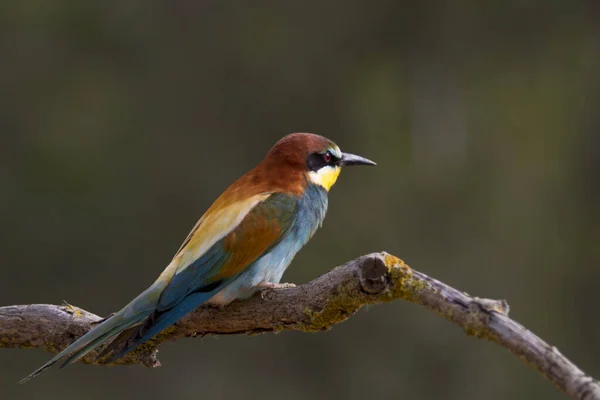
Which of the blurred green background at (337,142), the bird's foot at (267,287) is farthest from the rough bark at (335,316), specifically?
the blurred green background at (337,142)

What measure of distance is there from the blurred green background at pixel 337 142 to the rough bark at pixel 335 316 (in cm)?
539

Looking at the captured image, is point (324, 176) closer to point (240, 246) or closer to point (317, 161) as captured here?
point (317, 161)

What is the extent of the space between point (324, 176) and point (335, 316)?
2.47ft

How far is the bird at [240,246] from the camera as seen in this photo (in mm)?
2320

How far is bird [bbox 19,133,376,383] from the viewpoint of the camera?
232 cm

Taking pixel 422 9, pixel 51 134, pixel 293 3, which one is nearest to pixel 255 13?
pixel 293 3

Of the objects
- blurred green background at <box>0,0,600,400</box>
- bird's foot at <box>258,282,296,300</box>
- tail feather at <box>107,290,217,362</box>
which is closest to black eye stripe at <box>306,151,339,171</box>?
bird's foot at <box>258,282,296,300</box>

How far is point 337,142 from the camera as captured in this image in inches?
336

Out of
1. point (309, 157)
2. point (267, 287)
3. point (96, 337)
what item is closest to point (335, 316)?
point (267, 287)

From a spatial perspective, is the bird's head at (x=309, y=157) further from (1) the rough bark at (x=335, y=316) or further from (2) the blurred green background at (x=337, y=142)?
(2) the blurred green background at (x=337, y=142)

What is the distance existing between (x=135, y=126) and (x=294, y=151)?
622 centimetres

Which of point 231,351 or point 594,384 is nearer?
point 594,384

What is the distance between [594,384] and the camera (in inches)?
60.7

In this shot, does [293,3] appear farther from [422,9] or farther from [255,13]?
[422,9]
